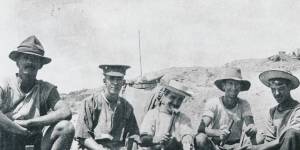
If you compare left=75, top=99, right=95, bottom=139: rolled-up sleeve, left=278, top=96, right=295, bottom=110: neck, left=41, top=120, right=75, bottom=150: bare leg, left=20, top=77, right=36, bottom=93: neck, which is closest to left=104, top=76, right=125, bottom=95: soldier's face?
left=75, top=99, right=95, bottom=139: rolled-up sleeve

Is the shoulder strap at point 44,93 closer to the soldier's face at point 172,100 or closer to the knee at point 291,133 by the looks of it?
the soldier's face at point 172,100

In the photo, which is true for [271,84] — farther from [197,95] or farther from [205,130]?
[197,95]

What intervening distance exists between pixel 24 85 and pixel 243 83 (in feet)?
10.2

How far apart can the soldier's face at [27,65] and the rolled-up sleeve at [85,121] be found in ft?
2.89

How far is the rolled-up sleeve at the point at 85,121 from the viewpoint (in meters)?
5.81

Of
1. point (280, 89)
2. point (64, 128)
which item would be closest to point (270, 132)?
point (280, 89)

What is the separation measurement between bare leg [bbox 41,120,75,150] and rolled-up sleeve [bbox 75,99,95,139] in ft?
2.79

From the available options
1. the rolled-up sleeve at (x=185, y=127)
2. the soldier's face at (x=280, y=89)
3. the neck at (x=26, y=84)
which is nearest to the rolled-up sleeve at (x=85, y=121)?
the neck at (x=26, y=84)

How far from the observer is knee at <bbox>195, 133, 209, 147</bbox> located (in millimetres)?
5570

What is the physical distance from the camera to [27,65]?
544 centimetres

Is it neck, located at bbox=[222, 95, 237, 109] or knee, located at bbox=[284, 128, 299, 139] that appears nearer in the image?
knee, located at bbox=[284, 128, 299, 139]

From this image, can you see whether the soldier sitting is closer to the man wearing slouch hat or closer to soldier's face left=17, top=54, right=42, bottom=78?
the man wearing slouch hat

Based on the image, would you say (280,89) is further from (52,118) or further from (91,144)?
(52,118)

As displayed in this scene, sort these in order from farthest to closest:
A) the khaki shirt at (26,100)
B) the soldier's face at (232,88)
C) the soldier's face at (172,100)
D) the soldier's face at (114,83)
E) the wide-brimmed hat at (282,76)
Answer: the soldier's face at (232,88) → the soldier's face at (172,100) → the soldier's face at (114,83) → the wide-brimmed hat at (282,76) → the khaki shirt at (26,100)
